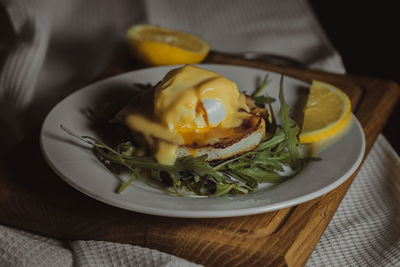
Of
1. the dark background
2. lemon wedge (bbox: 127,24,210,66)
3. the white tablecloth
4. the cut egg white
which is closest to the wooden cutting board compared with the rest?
the white tablecloth

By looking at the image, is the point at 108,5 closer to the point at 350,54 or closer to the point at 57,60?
the point at 57,60

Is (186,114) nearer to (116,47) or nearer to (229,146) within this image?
(229,146)

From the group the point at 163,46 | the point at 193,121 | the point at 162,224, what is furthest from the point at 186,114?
the point at 163,46

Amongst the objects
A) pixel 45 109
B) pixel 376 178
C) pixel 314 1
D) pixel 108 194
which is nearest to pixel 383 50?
pixel 314 1

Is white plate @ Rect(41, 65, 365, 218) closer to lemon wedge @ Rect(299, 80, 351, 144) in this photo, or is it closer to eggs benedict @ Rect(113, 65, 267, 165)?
lemon wedge @ Rect(299, 80, 351, 144)

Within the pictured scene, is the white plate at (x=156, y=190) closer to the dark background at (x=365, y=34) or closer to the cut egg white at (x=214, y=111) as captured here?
the cut egg white at (x=214, y=111)

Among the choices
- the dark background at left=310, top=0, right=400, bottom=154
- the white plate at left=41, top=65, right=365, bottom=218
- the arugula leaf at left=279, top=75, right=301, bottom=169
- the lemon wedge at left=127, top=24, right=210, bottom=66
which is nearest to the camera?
the white plate at left=41, top=65, right=365, bottom=218
